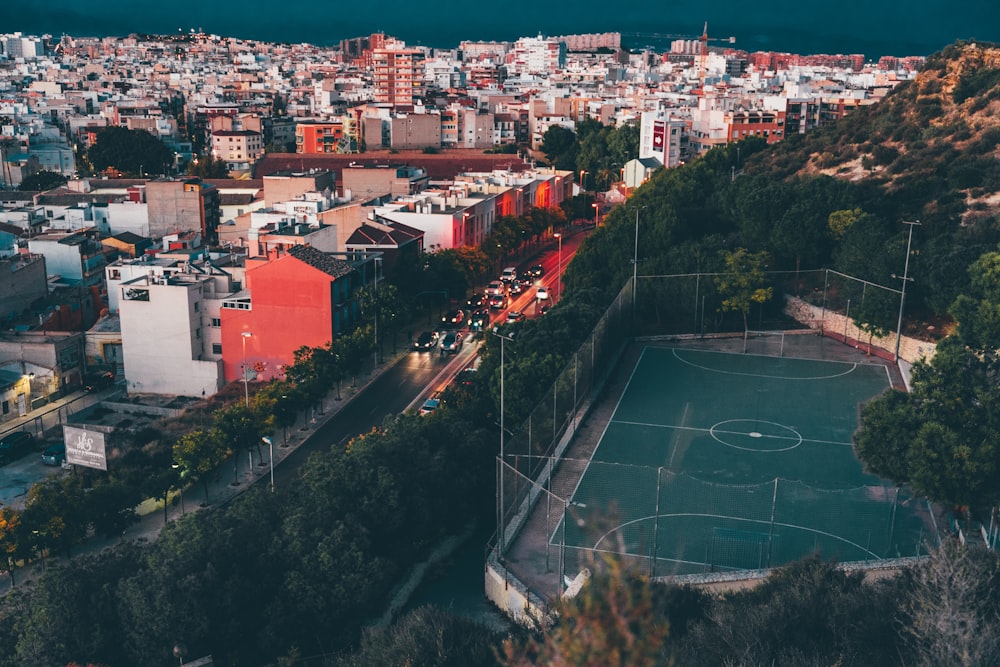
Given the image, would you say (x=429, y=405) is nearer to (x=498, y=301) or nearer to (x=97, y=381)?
(x=97, y=381)

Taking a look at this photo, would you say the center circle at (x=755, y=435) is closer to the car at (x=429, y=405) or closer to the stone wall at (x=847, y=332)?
the stone wall at (x=847, y=332)

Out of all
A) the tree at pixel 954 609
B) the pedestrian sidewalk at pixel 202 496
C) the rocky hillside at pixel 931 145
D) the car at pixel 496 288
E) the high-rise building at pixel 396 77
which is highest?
the high-rise building at pixel 396 77

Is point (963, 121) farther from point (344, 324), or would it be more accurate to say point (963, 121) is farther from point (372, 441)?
point (372, 441)

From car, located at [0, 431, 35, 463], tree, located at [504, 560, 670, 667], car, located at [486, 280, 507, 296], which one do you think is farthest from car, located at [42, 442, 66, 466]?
tree, located at [504, 560, 670, 667]

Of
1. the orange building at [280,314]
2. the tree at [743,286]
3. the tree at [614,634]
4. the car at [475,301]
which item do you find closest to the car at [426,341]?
the orange building at [280,314]

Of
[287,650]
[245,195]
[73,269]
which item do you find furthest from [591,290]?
[245,195]
